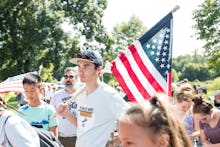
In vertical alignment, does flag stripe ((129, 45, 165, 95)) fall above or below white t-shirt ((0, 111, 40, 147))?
above

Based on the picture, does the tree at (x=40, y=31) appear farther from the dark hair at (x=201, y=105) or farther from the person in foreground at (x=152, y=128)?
the person in foreground at (x=152, y=128)

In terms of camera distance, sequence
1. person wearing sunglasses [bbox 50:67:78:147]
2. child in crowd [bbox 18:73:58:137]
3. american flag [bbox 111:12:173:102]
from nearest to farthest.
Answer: child in crowd [bbox 18:73:58:137] < american flag [bbox 111:12:173:102] < person wearing sunglasses [bbox 50:67:78:147]

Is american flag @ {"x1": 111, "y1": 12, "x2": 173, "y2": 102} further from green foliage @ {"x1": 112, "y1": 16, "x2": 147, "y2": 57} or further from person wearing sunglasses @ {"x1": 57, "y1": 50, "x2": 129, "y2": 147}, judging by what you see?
green foliage @ {"x1": 112, "y1": 16, "x2": 147, "y2": 57}

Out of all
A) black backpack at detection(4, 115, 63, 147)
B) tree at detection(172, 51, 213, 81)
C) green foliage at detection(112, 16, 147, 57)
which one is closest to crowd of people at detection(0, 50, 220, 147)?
black backpack at detection(4, 115, 63, 147)

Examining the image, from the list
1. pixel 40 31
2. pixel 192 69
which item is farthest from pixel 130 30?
pixel 192 69

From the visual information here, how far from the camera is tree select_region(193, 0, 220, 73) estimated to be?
110 ft

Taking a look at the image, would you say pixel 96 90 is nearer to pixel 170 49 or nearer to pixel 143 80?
pixel 143 80

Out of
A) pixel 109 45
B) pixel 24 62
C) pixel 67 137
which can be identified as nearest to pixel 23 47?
pixel 24 62

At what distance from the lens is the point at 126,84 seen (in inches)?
226

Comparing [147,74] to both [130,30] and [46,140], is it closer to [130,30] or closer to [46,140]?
[46,140]

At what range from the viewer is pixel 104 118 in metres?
4.44

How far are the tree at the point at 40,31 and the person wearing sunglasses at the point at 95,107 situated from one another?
30588 mm

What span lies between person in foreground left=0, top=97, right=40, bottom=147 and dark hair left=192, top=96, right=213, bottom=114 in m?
2.79

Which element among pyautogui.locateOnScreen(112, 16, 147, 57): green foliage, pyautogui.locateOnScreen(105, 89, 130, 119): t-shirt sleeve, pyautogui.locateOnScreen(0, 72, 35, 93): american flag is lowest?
pyautogui.locateOnScreen(105, 89, 130, 119): t-shirt sleeve
